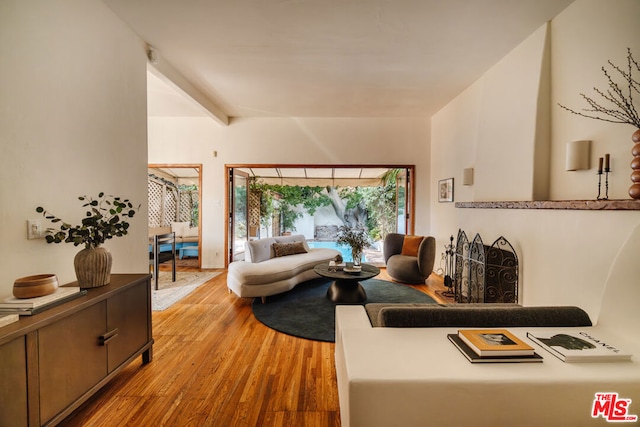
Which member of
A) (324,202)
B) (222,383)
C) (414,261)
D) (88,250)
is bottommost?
(222,383)

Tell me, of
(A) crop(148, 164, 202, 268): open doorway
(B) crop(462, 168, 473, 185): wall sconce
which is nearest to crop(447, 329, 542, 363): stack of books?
(B) crop(462, 168, 473, 185): wall sconce

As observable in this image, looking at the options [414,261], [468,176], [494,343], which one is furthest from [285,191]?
[494,343]

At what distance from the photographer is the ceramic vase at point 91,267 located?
1779 millimetres

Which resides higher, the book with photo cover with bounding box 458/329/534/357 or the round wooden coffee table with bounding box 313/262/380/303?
the book with photo cover with bounding box 458/329/534/357

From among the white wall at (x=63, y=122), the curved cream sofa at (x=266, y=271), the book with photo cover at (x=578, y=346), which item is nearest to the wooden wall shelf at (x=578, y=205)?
the book with photo cover at (x=578, y=346)

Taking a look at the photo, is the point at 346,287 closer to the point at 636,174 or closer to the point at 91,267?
the point at 91,267

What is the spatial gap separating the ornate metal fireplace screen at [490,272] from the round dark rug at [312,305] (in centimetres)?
61

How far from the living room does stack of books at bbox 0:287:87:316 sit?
0.22m

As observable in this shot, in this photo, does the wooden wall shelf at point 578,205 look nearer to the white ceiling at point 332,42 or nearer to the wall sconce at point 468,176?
the wall sconce at point 468,176

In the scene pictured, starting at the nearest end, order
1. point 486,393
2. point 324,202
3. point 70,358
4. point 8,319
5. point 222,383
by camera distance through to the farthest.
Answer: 1. point 486,393
2. point 8,319
3. point 70,358
4. point 222,383
5. point 324,202

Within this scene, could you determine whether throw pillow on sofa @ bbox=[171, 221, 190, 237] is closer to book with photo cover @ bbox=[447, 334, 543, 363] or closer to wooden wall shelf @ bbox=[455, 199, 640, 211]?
wooden wall shelf @ bbox=[455, 199, 640, 211]

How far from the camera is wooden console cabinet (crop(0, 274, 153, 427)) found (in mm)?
1240

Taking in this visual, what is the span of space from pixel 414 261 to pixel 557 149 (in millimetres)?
Answer: 2399

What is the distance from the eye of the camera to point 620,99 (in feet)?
6.21
